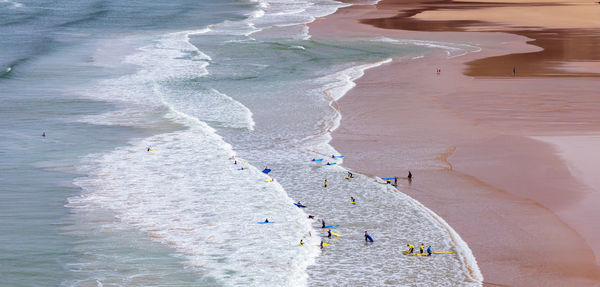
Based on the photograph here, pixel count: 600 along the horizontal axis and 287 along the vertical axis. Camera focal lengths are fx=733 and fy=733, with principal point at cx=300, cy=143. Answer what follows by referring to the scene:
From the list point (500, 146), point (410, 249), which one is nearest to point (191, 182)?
point (410, 249)

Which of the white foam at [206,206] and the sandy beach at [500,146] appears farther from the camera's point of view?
the sandy beach at [500,146]

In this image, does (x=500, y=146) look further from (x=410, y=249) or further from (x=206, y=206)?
(x=206, y=206)

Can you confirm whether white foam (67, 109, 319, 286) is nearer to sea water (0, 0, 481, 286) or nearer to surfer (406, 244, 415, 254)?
sea water (0, 0, 481, 286)

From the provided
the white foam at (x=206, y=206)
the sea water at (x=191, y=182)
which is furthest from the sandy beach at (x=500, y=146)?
the white foam at (x=206, y=206)

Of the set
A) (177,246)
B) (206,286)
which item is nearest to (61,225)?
(177,246)

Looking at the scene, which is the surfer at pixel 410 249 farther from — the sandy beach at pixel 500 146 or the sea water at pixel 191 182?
the sandy beach at pixel 500 146

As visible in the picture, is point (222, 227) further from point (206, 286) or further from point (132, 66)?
point (132, 66)
